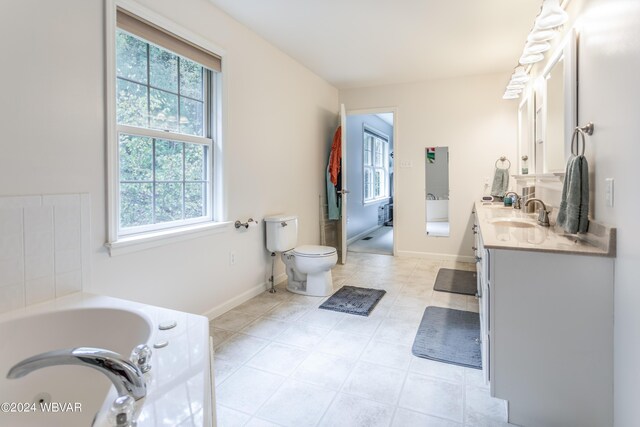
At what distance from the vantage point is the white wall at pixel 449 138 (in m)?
4.45

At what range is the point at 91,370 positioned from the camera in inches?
59.4

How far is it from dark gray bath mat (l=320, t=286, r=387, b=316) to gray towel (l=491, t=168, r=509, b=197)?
2013mm

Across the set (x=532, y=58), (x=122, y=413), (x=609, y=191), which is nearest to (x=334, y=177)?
(x=532, y=58)

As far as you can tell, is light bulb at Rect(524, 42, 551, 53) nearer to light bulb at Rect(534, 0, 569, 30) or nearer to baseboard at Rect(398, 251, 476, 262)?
light bulb at Rect(534, 0, 569, 30)

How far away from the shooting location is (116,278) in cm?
203

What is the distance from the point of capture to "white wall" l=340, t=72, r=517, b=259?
4445 millimetres

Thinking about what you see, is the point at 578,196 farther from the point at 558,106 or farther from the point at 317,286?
the point at 317,286

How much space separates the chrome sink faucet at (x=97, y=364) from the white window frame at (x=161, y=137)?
1.32m

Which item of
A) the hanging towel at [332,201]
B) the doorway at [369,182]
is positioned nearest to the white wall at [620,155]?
the hanging towel at [332,201]

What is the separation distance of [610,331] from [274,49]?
3373mm

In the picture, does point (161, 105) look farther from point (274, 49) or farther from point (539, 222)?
point (539, 222)

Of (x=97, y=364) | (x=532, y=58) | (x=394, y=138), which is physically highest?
(x=532, y=58)

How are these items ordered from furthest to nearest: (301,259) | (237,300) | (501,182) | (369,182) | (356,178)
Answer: (369,182) → (356,178) → (501,182) → (301,259) → (237,300)

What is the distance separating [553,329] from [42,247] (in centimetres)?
234
